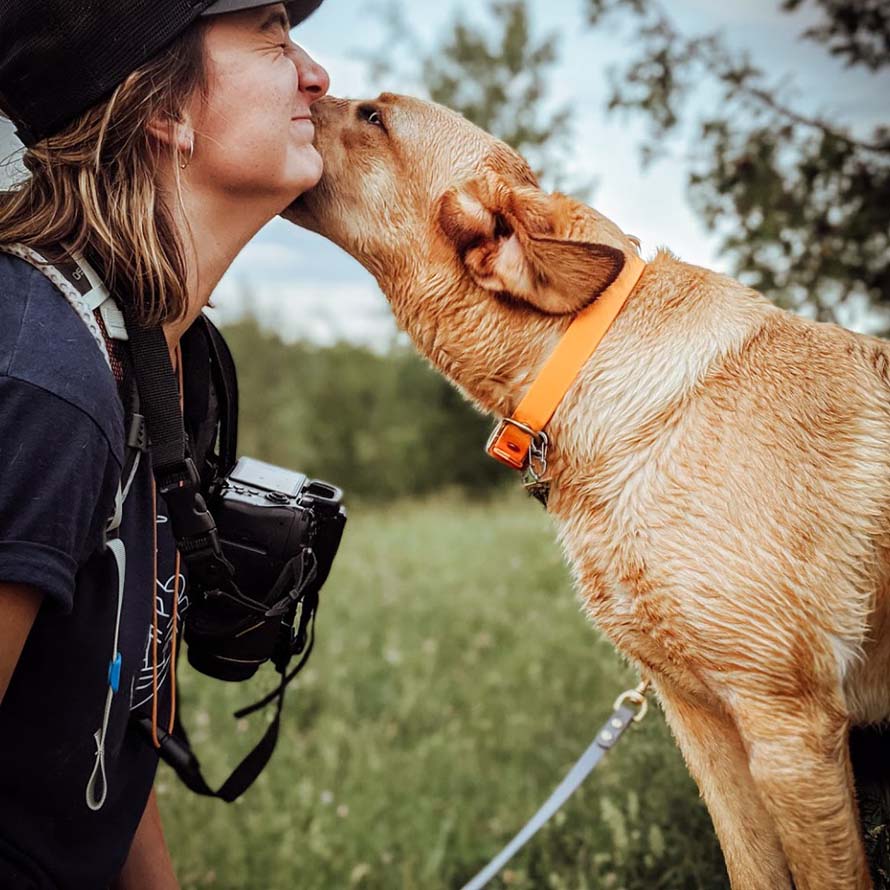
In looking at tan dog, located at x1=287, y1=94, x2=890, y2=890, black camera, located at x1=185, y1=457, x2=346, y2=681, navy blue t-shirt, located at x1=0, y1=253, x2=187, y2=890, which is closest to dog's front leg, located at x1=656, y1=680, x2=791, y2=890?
tan dog, located at x1=287, y1=94, x2=890, y2=890

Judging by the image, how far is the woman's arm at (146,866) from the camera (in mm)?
2455

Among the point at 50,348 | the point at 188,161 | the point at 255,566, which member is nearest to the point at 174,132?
the point at 188,161

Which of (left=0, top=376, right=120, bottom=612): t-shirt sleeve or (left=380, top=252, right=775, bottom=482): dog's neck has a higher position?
(left=380, top=252, right=775, bottom=482): dog's neck

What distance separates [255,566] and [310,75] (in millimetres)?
1342

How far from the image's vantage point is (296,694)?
5.19m

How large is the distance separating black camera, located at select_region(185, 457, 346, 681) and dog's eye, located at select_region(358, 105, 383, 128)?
3.66 feet

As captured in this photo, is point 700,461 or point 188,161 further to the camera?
point 188,161

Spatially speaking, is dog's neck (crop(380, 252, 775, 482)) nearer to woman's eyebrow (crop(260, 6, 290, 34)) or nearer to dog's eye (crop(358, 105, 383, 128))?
dog's eye (crop(358, 105, 383, 128))

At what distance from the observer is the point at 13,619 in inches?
64.6

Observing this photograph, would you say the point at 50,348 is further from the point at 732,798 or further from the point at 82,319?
the point at 732,798

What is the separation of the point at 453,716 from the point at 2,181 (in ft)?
12.2

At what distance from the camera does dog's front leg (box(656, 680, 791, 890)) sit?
212 centimetres

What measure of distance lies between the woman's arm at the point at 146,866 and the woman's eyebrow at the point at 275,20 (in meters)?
2.13

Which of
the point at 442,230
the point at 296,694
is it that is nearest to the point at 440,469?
the point at 296,694
